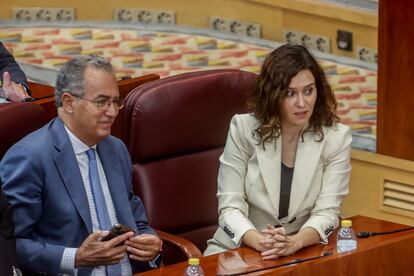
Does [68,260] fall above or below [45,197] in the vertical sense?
below

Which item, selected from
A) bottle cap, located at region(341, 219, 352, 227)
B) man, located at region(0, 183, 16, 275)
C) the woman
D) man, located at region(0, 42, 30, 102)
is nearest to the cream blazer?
the woman

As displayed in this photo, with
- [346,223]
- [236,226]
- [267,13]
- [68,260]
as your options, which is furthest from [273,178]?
[267,13]

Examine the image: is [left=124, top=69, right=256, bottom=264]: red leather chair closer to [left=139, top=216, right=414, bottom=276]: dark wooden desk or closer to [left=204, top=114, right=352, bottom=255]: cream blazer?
[left=204, top=114, right=352, bottom=255]: cream blazer

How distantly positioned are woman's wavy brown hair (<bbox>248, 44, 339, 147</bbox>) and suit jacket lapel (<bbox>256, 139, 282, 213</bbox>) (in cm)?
2

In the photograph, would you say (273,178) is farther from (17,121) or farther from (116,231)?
(17,121)

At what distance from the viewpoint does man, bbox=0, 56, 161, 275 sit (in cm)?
293

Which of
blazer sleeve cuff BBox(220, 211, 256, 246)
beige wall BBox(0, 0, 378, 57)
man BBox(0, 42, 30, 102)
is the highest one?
man BBox(0, 42, 30, 102)

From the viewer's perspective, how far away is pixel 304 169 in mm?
3268

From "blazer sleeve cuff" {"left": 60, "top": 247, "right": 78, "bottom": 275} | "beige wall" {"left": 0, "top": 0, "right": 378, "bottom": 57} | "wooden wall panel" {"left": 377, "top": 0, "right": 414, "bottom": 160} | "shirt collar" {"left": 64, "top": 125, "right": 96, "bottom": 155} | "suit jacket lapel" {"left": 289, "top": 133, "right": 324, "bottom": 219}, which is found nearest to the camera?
"blazer sleeve cuff" {"left": 60, "top": 247, "right": 78, "bottom": 275}

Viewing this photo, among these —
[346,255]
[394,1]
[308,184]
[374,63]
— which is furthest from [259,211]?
[374,63]

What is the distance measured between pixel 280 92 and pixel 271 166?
0.21 meters

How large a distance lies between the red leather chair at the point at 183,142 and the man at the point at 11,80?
23.0 inches

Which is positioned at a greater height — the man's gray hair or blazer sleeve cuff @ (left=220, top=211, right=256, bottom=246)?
the man's gray hair

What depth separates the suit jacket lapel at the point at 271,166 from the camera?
129 inches
